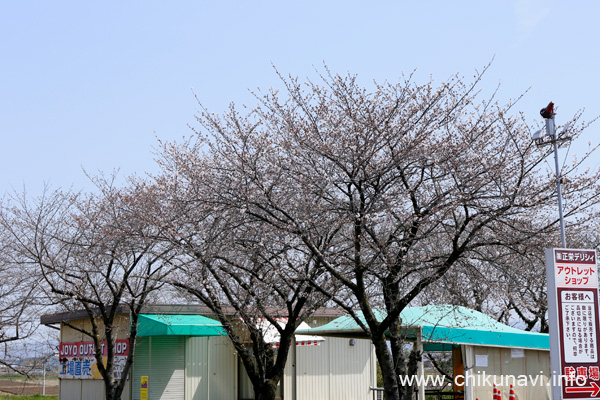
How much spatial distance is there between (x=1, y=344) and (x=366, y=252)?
14.2 metres

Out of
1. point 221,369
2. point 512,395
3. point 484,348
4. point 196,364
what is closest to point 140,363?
point 196,364

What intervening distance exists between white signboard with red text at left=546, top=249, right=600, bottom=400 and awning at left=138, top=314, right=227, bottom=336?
1106 cm

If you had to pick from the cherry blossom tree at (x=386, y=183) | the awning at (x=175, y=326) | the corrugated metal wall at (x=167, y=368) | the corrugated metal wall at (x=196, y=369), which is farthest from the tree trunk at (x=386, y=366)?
the corrugated metal wall at (x=196, y=369)

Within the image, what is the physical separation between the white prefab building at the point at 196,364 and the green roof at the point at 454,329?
5829 millimetres

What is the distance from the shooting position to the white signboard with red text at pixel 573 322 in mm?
8422

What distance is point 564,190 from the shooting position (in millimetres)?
9812

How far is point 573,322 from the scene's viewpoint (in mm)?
8555

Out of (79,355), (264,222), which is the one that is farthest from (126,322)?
(264,222)

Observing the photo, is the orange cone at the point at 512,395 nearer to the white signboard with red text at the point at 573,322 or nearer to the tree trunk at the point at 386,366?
the tree trunk at the point at 386,366

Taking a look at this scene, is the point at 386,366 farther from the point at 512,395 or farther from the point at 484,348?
the point at 512,395

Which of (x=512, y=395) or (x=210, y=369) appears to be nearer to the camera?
(x=512, y=395)

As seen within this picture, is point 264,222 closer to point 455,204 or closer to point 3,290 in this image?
point 455,204

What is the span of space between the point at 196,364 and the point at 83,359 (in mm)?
3934

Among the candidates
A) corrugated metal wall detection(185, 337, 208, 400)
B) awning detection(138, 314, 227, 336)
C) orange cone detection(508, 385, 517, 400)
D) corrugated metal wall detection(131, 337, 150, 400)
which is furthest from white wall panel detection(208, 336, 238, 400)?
orange cone detection(508, 385, 517, 400)
